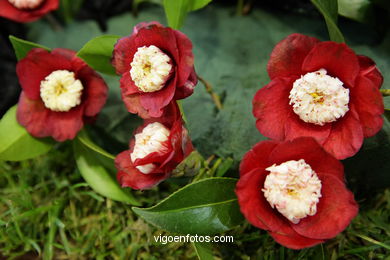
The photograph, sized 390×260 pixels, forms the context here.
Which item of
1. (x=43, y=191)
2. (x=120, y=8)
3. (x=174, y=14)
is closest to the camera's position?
(x=174, y=14)

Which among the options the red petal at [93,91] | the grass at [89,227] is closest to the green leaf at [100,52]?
the red petal at [93,91]

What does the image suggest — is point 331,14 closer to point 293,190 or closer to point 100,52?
point 293,190

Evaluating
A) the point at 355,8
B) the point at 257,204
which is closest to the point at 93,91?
the point at 257,204

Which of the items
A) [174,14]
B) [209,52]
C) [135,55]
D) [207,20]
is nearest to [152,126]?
[135,55]

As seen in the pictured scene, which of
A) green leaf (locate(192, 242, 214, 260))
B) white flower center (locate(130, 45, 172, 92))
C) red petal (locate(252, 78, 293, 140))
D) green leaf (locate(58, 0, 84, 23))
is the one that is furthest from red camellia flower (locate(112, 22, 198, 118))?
green leaf (locate(58, 0, 84, 23))

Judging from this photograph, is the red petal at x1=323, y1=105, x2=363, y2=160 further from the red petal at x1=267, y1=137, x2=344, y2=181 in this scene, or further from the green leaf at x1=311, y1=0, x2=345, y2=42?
the green leaf at x1=311, y1=0, x2=345, y2=42

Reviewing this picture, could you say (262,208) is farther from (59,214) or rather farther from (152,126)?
(59,214)
